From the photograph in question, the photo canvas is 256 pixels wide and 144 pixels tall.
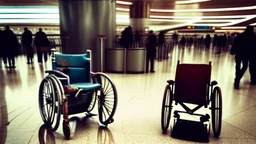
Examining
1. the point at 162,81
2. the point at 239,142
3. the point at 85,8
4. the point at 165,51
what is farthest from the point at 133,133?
the point at 165,51

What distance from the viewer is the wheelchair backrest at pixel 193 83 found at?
2916 mm

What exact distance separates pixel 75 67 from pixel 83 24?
4.14 meters

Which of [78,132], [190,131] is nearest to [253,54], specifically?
[190,131]

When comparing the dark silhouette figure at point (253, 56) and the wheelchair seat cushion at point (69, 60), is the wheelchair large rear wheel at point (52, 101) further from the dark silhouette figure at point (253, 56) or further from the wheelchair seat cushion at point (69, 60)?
the dark silhouette figure at point (253, 56)

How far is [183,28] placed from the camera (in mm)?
34812

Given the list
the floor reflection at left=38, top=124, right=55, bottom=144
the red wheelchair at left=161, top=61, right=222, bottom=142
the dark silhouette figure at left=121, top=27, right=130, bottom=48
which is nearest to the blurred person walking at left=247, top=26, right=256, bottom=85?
the red wheelchair at left=161, top=61, right=222, bottom=142

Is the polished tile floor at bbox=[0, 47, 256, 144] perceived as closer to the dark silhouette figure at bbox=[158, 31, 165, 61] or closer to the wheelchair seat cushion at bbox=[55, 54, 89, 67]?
the wheelchair seat cushion at bbox=[55, 54, 89, 67]

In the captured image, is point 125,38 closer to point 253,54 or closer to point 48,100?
point 253,54

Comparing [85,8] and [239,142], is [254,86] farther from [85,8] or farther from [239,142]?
[85,8]

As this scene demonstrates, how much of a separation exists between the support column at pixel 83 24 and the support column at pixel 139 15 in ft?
35.7

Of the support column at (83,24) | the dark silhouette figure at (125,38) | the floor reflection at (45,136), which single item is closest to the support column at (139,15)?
the dark silhouette figure at (125,38)

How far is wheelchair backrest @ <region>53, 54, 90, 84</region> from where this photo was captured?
334 cm

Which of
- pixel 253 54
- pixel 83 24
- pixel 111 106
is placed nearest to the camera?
pixel 111 106

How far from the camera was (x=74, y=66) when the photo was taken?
341 cm
